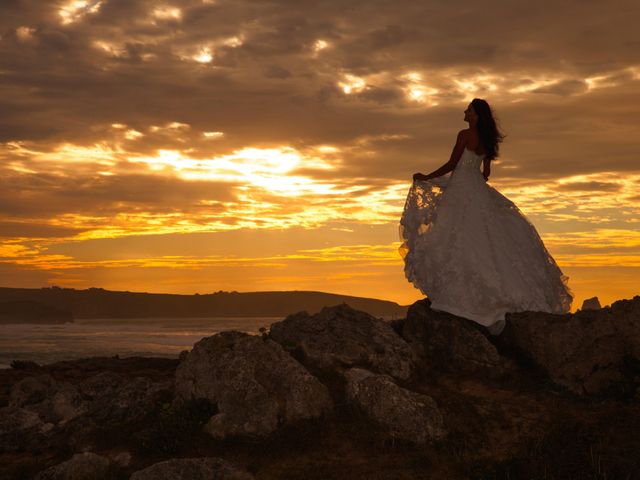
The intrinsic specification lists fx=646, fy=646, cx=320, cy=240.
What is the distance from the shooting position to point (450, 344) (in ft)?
46.7

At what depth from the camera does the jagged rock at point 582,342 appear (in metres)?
13.1

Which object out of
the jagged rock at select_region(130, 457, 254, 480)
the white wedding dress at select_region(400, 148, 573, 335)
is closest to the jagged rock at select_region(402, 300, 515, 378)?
the white wedding dress at select_region(400, 148, 573, 335)

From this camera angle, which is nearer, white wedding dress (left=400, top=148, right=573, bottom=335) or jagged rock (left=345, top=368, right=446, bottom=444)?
jagged rock (left=345, top=368, right=446, bottom=444)

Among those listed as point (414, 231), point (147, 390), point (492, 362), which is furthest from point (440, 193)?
point (147, 390)

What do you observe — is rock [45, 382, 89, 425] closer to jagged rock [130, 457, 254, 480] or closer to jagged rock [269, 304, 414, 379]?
jagged rock [130, 457, 254, 480]

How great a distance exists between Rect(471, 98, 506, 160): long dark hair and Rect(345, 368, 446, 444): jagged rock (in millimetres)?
6118

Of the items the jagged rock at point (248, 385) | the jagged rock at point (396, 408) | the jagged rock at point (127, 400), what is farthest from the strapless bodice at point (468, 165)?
the jagged rock at point (127, 400)

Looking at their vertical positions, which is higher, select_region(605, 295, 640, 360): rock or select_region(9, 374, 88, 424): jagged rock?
select_region(605, 295, 640, 360): rock

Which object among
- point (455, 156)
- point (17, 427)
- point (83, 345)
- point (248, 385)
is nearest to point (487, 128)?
point (455, 156)

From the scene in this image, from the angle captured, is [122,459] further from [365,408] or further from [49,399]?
[365,408]

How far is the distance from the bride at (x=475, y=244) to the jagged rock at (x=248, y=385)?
401cm

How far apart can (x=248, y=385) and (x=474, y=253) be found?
5.89 metres

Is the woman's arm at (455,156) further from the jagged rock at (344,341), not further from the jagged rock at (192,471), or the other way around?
the jagged rock at (192,471)

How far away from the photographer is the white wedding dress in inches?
564
